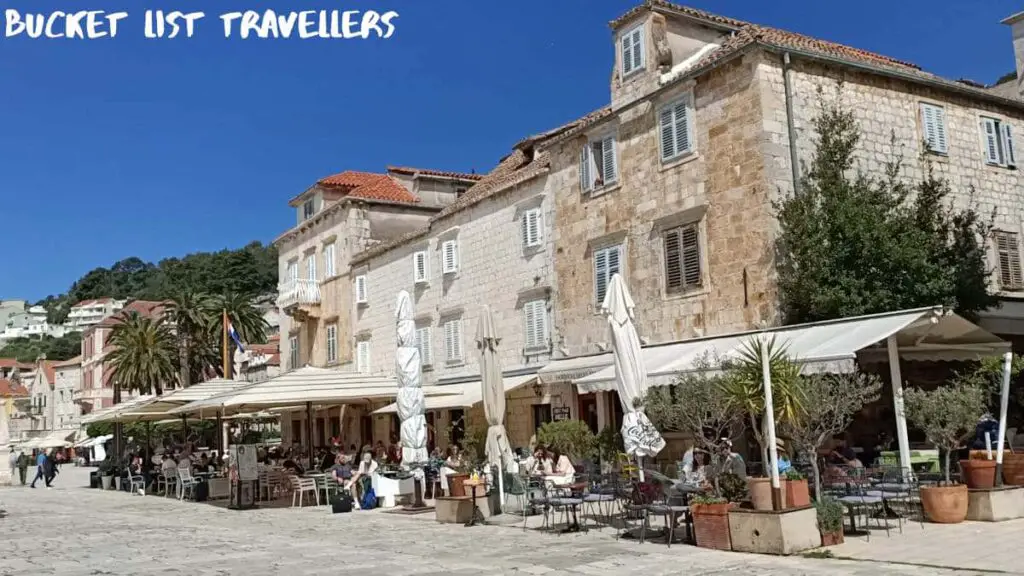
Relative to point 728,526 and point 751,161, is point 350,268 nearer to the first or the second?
point 751,161

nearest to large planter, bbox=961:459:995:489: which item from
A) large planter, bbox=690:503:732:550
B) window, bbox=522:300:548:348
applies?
large planter, bbox=690:503:732:550

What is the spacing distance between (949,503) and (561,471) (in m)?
6.23

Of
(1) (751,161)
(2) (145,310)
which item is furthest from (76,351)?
(1) (751,161)

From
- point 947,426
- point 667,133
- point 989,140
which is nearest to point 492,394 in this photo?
point 667,133

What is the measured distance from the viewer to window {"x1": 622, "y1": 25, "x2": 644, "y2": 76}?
66.6 ft

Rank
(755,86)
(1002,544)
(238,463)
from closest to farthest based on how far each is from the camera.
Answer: (1002,544) → (755,86) → (238,463)

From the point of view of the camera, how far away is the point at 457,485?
15.0 meters

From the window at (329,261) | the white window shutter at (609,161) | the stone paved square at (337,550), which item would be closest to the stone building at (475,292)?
the window at (329,261)

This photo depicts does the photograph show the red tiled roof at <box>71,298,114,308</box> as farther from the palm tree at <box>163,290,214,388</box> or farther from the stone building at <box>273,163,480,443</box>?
the stone building at <box>273,163,480,443</box>

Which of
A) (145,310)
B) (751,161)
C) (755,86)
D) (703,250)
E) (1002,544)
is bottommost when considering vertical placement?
(1002,544)

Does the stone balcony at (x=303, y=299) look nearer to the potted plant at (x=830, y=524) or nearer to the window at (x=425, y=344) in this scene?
the window at (x=425, y=344)

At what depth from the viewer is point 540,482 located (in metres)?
15.0

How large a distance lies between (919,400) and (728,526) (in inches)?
135

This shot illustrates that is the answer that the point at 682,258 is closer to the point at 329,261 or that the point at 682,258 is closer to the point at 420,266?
the point at 420,266
